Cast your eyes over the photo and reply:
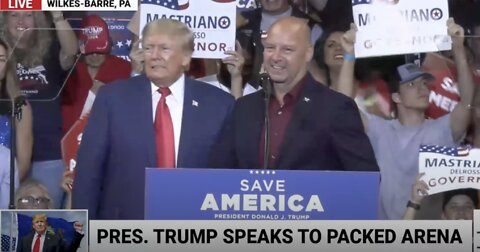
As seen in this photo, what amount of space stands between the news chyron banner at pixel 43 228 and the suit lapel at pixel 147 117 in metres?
0.50

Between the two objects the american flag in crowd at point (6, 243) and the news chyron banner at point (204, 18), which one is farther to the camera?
the american flag in crowd at point (6, 243)

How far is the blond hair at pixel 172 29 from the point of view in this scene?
5273 millimetres

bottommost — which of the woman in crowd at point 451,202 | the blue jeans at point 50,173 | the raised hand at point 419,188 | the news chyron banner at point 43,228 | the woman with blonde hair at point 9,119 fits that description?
the news chyron banner at point 43,228

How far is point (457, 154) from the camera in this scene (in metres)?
5.35

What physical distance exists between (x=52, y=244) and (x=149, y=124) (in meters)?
0.89

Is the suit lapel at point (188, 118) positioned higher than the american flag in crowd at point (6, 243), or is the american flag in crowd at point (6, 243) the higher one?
the suit lapel at point (188, 118)

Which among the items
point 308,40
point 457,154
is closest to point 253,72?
point 308,40

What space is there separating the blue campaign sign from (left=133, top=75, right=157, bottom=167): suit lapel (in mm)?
98

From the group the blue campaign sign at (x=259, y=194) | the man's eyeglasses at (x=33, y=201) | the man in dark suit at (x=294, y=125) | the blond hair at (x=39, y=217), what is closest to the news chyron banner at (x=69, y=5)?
the man in dark suit at (x=294, y=125)

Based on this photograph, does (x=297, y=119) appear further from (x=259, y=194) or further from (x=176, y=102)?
(x=176, y=102)

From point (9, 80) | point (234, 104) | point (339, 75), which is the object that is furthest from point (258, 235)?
point (9, 80)

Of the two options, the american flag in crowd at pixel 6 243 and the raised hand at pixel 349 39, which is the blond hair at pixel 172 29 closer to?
the raised hand at pixel 349 39

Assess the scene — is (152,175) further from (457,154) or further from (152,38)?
(457,154)

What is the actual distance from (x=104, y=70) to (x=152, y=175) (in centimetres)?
63
